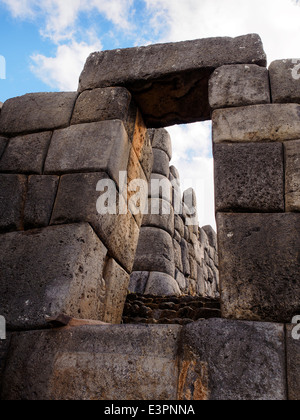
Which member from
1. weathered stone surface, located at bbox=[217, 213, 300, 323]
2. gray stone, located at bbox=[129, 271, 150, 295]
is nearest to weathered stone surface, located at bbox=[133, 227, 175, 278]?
gray stone, located at bbox=[129, 271, 150, 295]

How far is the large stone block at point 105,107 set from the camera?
114 inches

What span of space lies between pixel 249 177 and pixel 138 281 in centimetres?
313

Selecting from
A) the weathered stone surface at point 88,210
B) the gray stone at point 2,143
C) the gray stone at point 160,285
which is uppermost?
the gray stone at point 2,143

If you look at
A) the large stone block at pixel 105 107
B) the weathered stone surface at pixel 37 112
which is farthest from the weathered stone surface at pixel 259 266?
the weathered stone surface at pixel 37 112

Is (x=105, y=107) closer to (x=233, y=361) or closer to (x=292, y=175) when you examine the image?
(x=292, y=175)

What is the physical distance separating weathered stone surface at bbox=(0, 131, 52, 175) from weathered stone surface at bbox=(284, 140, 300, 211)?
1.82 metres

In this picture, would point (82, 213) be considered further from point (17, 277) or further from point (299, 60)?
point (299, 60)

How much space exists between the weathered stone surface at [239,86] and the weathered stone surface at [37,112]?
1271mm

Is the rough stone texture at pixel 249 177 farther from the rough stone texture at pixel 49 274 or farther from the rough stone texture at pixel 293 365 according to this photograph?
the rough stone texture at pixel 49 274

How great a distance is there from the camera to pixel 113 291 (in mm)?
2688

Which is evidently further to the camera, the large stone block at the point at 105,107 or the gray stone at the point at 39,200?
the large stone block at the point at 105,107

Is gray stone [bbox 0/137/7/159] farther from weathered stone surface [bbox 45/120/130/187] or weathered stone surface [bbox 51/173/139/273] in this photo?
weathered stone surface [bbox 51/173/139/273]

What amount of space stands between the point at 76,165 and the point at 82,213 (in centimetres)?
45

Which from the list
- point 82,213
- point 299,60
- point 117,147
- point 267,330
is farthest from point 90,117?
point 267,330
